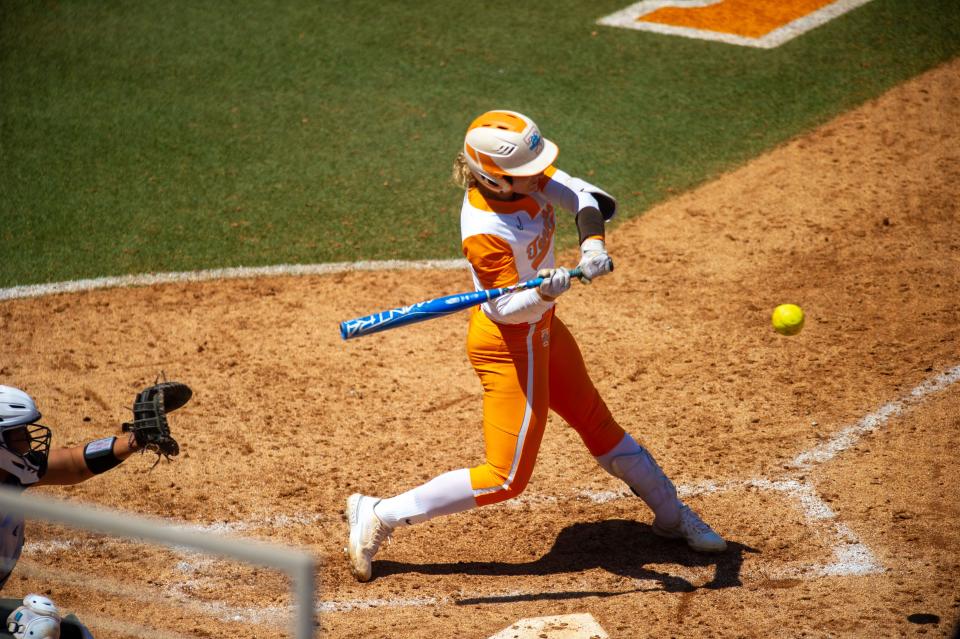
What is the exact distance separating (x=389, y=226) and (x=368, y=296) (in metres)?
1.08

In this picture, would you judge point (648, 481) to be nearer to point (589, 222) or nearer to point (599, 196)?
point (589, 222)

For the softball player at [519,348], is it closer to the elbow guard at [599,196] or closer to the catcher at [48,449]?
the elbow guard at [599,196]

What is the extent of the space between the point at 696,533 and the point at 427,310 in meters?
1.75

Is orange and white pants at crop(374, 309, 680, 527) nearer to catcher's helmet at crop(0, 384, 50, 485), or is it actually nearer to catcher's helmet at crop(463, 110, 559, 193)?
catcher's helmet at crop(463, 110, 559, 193)

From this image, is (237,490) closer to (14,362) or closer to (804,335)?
(14,362)

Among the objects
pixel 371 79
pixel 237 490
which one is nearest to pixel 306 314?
pixel 237 490

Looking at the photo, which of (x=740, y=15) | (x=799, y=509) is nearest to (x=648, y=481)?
(x=799, y=509)

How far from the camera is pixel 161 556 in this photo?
5156 mm

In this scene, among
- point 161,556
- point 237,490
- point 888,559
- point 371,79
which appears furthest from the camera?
point 371,79

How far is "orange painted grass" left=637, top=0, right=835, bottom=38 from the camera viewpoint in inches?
429

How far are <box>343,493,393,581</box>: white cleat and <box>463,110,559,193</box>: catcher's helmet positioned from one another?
170 cm

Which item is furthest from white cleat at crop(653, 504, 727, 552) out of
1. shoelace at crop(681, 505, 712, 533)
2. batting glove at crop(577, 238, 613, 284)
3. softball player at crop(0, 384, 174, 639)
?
softball player at crop(0, 384, 174, 639)

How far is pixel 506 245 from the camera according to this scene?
4500 millimetres

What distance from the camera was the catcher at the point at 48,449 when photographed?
160 inches
